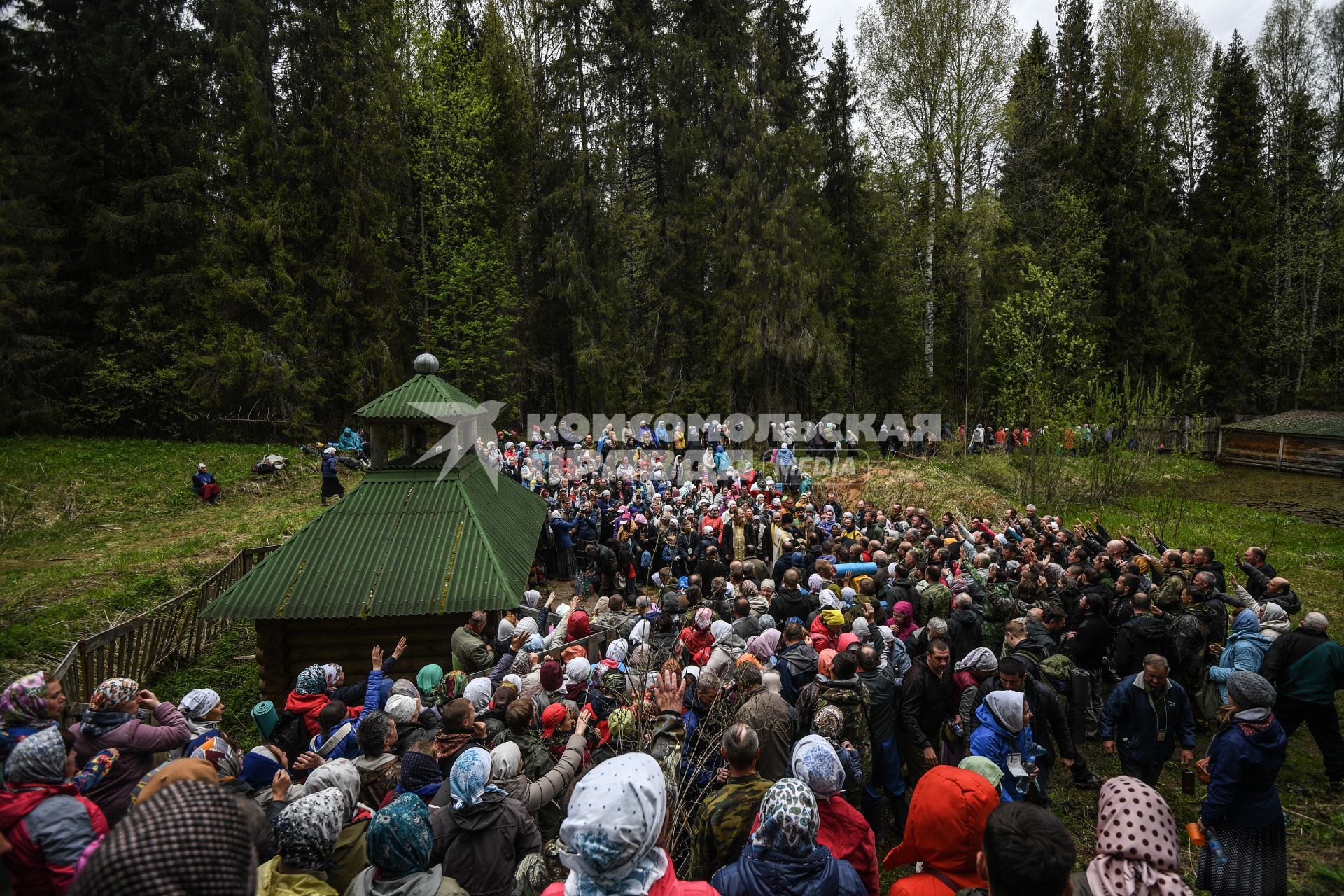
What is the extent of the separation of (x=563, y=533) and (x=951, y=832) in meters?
11.2

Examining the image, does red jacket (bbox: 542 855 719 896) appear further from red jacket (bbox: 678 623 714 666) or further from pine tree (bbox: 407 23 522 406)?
pine tree (bbox: 407 23 522 406)

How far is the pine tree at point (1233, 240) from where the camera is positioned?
30219mm

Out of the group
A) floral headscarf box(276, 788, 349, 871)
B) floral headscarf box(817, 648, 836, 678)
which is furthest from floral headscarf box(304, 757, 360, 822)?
floral headscarf box(817, 648, 836, 678)

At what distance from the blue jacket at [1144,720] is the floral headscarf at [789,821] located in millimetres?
3814

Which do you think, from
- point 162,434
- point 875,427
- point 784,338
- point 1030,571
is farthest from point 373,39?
point 1030,571

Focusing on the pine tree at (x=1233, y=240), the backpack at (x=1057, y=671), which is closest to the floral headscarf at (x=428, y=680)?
the backpack at (x=1057, y=671)

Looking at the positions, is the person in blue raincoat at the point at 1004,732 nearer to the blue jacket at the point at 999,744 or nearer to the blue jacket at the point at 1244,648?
the blue jacket at the point at 999,744

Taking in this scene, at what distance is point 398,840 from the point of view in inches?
105

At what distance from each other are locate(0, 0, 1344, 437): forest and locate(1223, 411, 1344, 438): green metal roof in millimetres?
4096

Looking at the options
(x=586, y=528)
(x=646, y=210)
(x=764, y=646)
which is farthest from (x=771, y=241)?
(x=764, y=646)

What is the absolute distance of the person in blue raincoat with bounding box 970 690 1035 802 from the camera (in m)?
4.19

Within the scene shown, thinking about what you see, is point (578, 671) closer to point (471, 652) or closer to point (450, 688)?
point (450, 688)

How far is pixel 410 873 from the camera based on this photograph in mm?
2723

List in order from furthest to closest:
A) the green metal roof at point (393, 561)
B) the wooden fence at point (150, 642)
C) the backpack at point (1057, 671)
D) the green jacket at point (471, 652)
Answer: the green metal roof at point (393, 561)
the wooden fence at point (150, 642)
the green jacket at point (471, 652)
the backpack at point (1057, 671)
